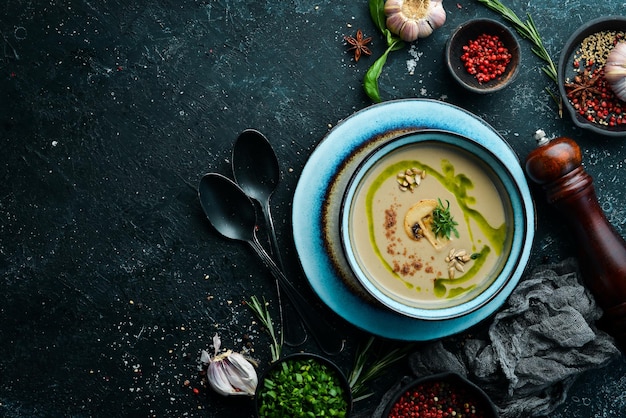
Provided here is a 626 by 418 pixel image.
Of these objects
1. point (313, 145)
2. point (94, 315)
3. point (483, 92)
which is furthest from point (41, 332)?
point (483, 92)

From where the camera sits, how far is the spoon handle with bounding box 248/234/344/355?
2271 millimetres

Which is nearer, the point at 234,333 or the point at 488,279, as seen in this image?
the point at 488,279

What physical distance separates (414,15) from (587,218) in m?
0.86

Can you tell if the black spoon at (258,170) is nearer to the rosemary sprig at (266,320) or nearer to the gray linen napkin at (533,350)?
the rosemary sprig at (266,320)

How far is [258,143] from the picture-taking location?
2.28 m

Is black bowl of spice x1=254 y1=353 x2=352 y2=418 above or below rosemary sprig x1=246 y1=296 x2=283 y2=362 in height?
below

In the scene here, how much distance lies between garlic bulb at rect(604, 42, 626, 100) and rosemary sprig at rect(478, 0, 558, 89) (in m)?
A: 0.17

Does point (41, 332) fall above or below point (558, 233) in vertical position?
below

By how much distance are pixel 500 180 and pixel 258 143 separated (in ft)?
2.55

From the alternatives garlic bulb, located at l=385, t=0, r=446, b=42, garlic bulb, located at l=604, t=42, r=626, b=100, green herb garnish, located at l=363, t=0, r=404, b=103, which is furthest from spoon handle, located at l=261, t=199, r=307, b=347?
garlic bulb, located at l=604, t=42, r=626, b=100

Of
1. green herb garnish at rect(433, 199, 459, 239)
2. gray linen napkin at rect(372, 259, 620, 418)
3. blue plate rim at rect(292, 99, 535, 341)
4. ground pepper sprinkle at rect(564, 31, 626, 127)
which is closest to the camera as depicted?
green herb garnish at rect(433, 199, 459, 239)

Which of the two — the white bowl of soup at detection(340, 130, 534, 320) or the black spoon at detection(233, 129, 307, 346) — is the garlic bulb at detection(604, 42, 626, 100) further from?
the black spoon at detection(233, 129, 307, 346)

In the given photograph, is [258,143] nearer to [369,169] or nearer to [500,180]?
[369,169]

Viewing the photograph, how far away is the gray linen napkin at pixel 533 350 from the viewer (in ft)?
7.34
